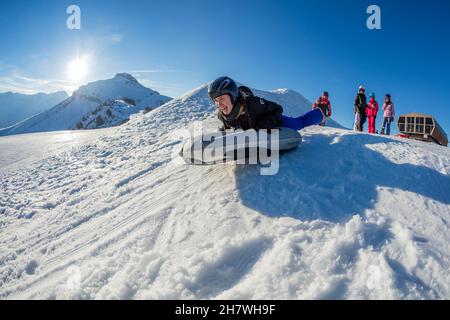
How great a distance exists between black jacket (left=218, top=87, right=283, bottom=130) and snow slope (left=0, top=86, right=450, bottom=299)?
2.06ft

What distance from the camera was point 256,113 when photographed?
4.29 meters

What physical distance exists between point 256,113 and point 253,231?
205 centimetres

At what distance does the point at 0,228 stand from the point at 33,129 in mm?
217851

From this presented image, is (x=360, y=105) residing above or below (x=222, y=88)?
above

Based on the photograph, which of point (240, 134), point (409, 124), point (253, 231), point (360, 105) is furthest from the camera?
point (409, 124)

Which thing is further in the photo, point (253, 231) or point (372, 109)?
point (372, 109)

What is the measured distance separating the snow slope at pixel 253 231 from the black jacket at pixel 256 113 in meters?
0.63

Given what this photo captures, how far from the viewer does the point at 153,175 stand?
17.9ft

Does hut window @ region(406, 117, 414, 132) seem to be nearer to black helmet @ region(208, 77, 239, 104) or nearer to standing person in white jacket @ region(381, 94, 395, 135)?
standing person in white jacket @ region(381, 94, 395, 135)

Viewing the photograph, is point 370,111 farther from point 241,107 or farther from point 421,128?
point 241,107

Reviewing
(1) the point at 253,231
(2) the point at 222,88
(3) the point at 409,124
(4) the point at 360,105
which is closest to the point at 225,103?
(2) the point at 222,88

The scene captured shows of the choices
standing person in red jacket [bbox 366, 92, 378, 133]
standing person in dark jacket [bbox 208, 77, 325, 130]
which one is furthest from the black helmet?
standing person in red jacket [bbox 366, 92, 378, 133]

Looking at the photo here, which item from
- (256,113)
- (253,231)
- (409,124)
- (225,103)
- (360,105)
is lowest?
(253,231)

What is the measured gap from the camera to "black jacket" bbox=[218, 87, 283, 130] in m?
4.27
